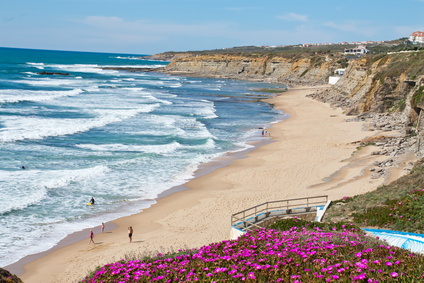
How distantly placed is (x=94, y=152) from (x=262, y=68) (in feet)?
319

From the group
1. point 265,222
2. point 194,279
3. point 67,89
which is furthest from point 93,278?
point 67,89

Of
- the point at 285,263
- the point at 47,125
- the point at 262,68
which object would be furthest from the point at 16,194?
the point at 262,68

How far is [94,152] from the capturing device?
32.5 metres

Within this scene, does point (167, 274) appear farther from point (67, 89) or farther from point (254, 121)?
point (67, 89)

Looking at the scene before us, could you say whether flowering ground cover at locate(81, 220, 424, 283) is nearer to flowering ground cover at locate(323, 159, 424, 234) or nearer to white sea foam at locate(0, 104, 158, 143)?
flowering ground cover at locate(323, 159, 424, 234)

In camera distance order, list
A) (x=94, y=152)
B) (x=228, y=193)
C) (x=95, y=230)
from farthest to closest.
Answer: (x=94, y=152), (x=228, y=193), (x=95, y=230)

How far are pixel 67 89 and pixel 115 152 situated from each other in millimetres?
47113

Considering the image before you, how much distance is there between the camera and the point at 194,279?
8375mm

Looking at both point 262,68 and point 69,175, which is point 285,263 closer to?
point 69,175

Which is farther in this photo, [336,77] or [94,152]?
[336,77]

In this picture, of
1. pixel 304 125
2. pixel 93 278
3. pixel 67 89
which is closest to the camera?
pixel 93 278

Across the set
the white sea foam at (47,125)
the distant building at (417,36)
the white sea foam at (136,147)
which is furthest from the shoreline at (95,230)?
the distant building at (417,36)

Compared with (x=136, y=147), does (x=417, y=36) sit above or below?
above

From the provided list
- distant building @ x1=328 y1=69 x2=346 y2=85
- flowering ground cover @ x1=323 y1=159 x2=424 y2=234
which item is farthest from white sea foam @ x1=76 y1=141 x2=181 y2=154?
distant building @ x1=328 y1=69 x2=346 y2=85
